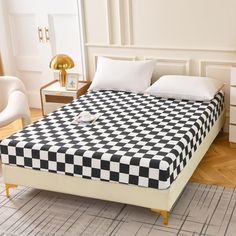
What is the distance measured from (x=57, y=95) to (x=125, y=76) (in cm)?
80

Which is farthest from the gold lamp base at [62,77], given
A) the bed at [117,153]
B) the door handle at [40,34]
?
the bed at [117,153]

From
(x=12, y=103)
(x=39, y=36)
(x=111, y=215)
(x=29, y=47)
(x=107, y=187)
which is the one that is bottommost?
(x=111, y=215)

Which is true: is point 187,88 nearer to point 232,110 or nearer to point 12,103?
point 232,110

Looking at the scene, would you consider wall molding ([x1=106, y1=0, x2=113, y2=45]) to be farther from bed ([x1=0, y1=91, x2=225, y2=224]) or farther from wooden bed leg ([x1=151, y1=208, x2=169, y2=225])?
wooden bed leg ([x1=151, y1=208, x2=169, y2=225])

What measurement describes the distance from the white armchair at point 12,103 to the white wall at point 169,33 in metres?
0.98

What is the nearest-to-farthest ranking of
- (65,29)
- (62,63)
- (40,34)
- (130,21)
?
(130,21) < (62,63) < (65,29) < (40,34)

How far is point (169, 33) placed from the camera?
490 centimetres

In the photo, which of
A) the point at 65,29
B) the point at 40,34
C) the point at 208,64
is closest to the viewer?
the point at 208,64

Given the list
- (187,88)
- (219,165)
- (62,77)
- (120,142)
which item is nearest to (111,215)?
(120,142)

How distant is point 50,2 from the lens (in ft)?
18.0

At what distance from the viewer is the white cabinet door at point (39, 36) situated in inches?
215

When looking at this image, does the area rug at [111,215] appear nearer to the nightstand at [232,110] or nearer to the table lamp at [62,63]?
the nightstand at [232,110]

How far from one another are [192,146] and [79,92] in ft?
5.69

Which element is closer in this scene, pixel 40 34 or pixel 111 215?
pixel 111 215
